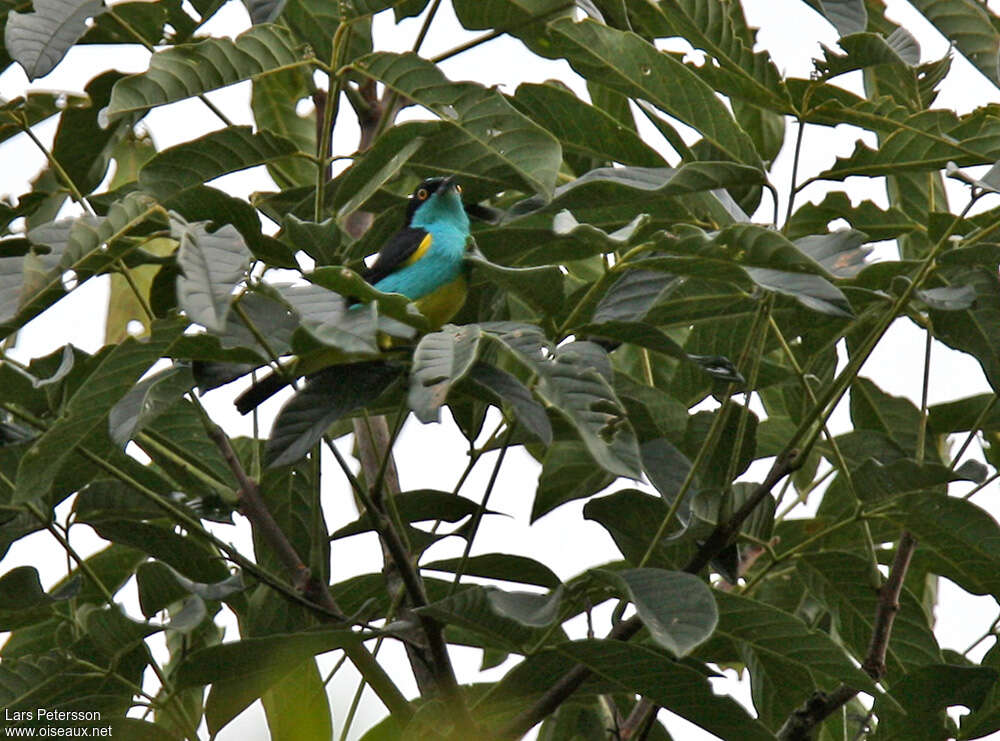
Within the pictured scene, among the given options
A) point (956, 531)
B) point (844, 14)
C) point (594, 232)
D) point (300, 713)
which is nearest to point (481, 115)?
point (594, 232)

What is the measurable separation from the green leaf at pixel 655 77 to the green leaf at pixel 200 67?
0.45 metres

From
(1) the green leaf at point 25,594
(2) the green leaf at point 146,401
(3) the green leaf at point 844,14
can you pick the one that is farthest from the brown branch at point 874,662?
(1) the green leaf at point 25,594

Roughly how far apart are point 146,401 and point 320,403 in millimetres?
239

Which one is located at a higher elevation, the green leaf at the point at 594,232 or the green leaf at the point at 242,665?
the green leaf at the point at 594,232

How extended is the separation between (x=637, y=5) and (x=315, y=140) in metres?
0.85

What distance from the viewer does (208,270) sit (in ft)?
4.90

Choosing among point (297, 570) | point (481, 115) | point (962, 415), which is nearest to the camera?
point (481, 115)

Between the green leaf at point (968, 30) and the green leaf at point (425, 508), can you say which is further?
the green leaf at point (425, 508)

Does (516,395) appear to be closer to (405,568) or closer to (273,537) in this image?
(405,568)

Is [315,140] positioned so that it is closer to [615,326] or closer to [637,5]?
[637,5]

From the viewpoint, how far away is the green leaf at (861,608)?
2301 mm

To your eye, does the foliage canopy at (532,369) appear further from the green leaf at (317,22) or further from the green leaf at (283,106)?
the green leaf at (283,106)

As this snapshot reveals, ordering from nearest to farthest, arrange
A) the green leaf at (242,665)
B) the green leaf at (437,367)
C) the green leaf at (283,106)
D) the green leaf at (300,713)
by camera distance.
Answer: the green leaf at (300,713), the green leaf at (437,367), the green leaf at (242,665), the green leaf at (283,106)

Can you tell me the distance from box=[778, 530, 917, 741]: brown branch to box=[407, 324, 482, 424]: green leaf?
860mm
